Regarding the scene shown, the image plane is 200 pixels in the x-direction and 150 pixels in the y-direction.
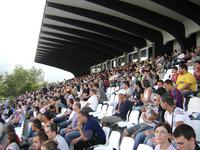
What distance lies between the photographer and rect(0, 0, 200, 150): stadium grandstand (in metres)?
6.47

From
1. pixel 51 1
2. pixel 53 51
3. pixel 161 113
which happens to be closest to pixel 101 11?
pixel 51 1

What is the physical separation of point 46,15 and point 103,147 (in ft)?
76.1

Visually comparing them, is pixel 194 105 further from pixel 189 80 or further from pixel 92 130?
pixel 189 80

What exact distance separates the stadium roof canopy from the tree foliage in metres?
55.9

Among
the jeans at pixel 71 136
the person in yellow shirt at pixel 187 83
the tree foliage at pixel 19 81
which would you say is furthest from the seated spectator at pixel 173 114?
the tree foliage at pixel 19 81

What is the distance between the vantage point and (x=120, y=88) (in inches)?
604

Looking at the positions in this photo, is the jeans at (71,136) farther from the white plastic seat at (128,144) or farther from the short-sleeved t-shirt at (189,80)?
the short-sleeved t-shirt at (189,80)

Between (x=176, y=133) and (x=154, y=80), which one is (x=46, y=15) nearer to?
(x=154, y=80)

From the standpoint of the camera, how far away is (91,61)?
2197 inches

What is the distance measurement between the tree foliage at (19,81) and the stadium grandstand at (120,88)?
39.7m

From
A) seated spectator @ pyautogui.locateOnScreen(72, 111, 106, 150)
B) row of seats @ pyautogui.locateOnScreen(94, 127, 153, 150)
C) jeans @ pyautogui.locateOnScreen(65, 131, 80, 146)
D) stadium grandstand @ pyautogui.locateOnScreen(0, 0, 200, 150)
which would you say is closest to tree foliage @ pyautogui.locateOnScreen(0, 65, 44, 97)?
stadium grandstand @ pyautogui.locateOnScreen(0, 0, 200, 150)

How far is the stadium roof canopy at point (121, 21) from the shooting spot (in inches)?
869

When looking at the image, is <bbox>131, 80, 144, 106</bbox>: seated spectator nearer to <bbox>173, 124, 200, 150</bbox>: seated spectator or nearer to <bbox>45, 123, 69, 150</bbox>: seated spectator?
<bbox>45, 123, 69, 150</bbox>: seated spectator

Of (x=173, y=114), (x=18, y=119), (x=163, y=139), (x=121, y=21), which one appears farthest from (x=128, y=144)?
(x=121, y=21)
